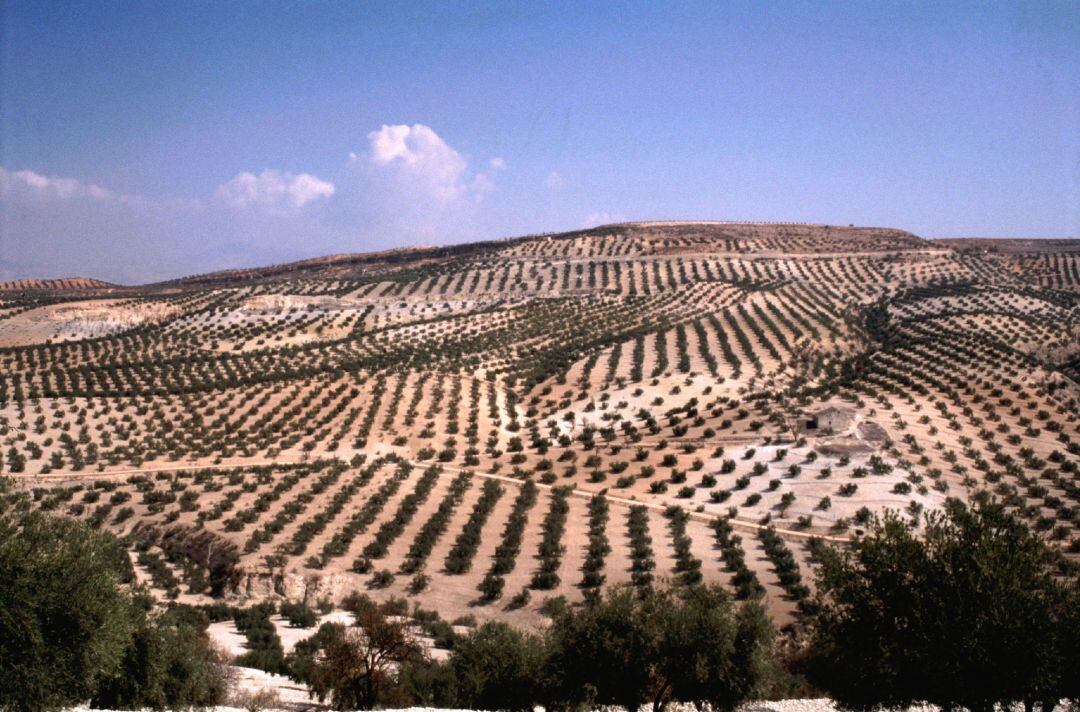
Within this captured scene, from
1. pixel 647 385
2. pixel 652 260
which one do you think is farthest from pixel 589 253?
pixel 647 385

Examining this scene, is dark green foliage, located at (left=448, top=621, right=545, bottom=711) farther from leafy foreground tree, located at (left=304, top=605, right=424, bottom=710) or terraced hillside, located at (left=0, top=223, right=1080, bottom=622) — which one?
terraced hillside, located at (left=0, top=223, right=1080, bottom=622)

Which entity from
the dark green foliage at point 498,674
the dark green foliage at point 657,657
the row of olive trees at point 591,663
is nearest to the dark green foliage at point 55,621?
the row of olive trees at point 591,663

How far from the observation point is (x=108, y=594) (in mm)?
12156

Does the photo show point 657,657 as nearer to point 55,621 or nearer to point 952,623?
point 952,623

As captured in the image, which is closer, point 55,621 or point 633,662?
point 55,621

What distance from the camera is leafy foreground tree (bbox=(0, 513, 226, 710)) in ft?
35.9

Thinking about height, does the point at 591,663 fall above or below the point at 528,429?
above

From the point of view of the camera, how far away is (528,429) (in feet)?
143

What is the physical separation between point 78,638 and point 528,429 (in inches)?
1283

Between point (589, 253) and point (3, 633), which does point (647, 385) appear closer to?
point (3, 633)

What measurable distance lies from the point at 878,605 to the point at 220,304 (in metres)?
83.1

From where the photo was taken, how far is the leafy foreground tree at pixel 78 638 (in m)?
11.0

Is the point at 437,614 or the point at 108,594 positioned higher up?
the point at 108,594

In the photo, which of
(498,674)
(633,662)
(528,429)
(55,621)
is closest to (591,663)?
(633,662)
